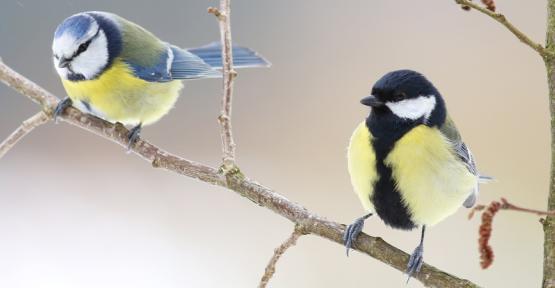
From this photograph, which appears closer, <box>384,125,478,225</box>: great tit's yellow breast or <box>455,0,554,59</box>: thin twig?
<box>455,0,554,59</box>: thin twig

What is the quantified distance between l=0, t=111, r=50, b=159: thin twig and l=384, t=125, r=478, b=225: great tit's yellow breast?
0.58 m

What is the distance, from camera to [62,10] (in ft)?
8.03

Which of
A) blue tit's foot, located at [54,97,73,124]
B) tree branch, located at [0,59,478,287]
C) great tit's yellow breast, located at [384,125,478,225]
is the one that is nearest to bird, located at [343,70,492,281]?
great tit's yellow breast, located at [384,125,478,225]

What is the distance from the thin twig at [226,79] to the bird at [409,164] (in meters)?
0.25

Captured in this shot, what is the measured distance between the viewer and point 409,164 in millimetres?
1235

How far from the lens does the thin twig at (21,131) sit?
1052 millimetres

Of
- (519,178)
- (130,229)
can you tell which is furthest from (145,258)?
(519,178)

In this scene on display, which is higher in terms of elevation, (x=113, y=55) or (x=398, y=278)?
(x=398, y=278)

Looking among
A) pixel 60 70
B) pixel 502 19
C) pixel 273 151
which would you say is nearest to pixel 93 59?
pixel 60 70

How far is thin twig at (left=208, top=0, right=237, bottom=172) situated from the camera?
101 cm

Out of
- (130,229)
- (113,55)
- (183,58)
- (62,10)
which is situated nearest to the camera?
(113,55)

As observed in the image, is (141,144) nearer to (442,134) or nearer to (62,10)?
(442,134)

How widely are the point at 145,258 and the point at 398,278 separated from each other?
0.85 m

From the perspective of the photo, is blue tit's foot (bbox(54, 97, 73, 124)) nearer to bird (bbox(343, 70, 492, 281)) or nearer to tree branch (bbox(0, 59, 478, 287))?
tree branch (bbox(0, 59, 478, 287))
